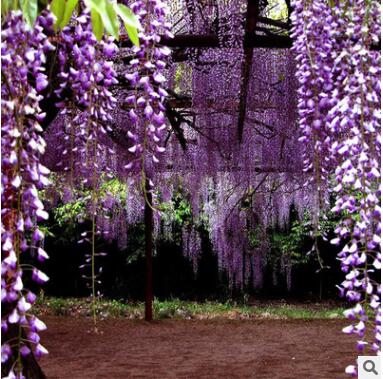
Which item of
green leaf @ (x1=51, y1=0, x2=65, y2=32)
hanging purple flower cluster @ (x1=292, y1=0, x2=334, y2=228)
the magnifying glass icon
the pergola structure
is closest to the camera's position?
green leaf @ (x1=51, y1=0, x2=65, y2=32)

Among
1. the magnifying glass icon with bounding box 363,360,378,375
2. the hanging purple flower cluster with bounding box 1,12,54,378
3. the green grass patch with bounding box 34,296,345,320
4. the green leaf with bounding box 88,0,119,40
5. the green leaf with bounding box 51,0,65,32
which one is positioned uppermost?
the green leaf with bounding box 51,0,65,32

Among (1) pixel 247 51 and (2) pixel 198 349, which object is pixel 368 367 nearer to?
(1) pixel 247 51

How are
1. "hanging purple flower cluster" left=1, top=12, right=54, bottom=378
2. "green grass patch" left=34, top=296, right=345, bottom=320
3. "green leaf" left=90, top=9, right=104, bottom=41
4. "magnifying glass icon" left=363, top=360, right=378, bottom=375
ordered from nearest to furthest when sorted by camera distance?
1. "hanging purple flower cluster" left=1, top=12, right=54, bottom=378
2. "green leaf" left=90, top=9, right=104, bottom=41
3. "magnifying glass icon" left=363, top=360, right=378, bottom=375
4. "green grass patch" left=34, top=296, right=345, bottom=320

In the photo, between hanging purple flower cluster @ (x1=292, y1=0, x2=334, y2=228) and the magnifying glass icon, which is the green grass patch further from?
the magnifying glass icon

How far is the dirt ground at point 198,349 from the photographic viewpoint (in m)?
4.74

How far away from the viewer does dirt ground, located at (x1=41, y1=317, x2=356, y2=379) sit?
4.74 m

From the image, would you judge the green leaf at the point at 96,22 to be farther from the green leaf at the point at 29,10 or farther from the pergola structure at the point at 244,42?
the pergola structure at the point at 244,42

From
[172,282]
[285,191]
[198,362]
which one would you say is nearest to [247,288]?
[172,282]

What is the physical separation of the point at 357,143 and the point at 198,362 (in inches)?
131

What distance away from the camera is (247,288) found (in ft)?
33.5

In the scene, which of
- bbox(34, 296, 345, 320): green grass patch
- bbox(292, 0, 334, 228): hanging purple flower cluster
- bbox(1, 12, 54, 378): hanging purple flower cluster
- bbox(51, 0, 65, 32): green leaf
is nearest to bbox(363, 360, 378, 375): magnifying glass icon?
bbox(292, 0, 334, 228): hanging purple flower cluster

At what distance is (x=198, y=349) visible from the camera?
5.75 metres

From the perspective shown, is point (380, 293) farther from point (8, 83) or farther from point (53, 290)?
point (53, 290)

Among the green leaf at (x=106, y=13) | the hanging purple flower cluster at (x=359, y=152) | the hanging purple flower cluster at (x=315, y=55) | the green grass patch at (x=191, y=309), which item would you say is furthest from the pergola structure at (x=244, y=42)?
the green grass patch at (x=191, y=309)
